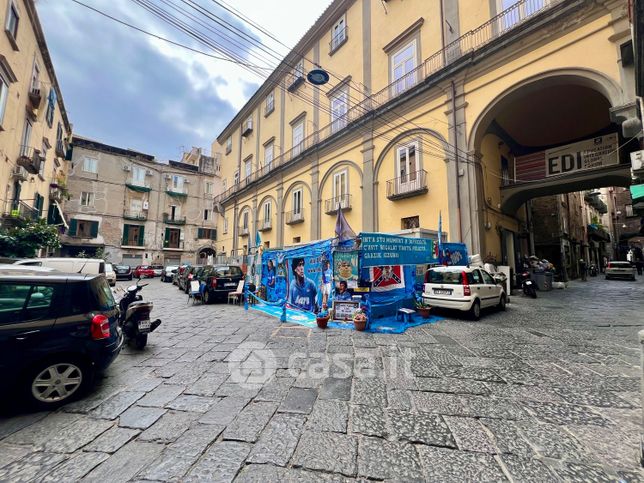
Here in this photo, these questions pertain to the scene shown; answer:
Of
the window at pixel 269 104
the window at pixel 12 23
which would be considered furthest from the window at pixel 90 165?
the window at pixel 12 23

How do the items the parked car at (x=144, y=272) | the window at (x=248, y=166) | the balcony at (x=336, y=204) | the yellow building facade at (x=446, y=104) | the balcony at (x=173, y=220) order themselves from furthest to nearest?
the balcony at (x=173, y=220) → the parked car at (x=144, y=272) → the window at (x=248, y=166) → the balcony at (x=336, y=204) → the yellow building facade at (x=446, y=104)

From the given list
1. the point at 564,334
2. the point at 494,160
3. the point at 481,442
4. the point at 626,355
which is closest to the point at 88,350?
the point at 481,442

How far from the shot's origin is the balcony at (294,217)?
58.0ft

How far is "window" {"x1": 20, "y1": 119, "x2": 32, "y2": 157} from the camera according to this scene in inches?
482

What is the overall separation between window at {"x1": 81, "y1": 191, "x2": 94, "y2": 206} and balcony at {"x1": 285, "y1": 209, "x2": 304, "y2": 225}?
21521 millimetres

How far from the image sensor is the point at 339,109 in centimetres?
1587

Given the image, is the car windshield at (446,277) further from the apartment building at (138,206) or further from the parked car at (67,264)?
the apartment building at (138,206)

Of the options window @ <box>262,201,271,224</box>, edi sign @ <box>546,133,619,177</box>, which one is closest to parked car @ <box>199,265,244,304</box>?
window @ <box>262,201,271,224</box>

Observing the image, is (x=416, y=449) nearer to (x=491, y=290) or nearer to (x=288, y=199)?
(x=491, y=290)

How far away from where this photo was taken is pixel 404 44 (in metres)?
12.5

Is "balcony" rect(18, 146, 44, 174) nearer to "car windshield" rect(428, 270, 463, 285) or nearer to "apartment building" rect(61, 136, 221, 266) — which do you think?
"apartment building" rect(61, 136, 221, 266)

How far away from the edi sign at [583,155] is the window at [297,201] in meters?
12.8

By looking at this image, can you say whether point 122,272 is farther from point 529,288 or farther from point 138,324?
point 529,288

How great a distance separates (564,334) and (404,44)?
12.9 meters
